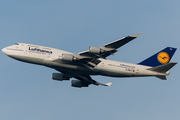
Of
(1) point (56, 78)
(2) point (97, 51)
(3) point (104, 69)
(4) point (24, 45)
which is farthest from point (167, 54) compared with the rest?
(4) point (24, 45)

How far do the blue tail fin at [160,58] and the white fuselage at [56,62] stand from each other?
3336mm

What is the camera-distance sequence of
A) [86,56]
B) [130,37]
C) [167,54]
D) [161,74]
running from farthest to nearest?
[167,54]
[161,74]
[86,56]
[130,37]

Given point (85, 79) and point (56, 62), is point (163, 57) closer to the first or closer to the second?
point (85, 79)

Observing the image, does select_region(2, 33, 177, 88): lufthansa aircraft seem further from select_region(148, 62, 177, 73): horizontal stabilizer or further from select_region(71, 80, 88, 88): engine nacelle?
select_region(71, 80, 88, 88): engine nacelle

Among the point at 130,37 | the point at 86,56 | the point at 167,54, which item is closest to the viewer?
the point at 130,37

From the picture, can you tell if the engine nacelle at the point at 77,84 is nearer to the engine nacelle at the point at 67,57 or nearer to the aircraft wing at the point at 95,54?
the aircraft wing at the point at 95,54

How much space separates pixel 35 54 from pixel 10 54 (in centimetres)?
422

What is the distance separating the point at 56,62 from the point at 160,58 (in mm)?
19729

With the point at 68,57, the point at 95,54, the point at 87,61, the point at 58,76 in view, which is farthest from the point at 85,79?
the point at 95,54

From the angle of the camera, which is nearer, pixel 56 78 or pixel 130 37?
pixel 130 37

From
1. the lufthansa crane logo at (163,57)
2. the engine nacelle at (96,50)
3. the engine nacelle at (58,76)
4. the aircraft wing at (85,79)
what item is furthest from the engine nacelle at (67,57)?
the lufthansa crane logo at (163,57)

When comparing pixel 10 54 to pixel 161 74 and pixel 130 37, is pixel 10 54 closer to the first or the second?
pixel 130 37

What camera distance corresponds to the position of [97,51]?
132 ft

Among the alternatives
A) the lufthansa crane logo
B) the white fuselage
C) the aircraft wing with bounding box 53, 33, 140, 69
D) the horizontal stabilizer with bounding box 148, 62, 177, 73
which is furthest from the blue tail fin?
the aircraft wing with bounding box 53, 33, 140, 69
